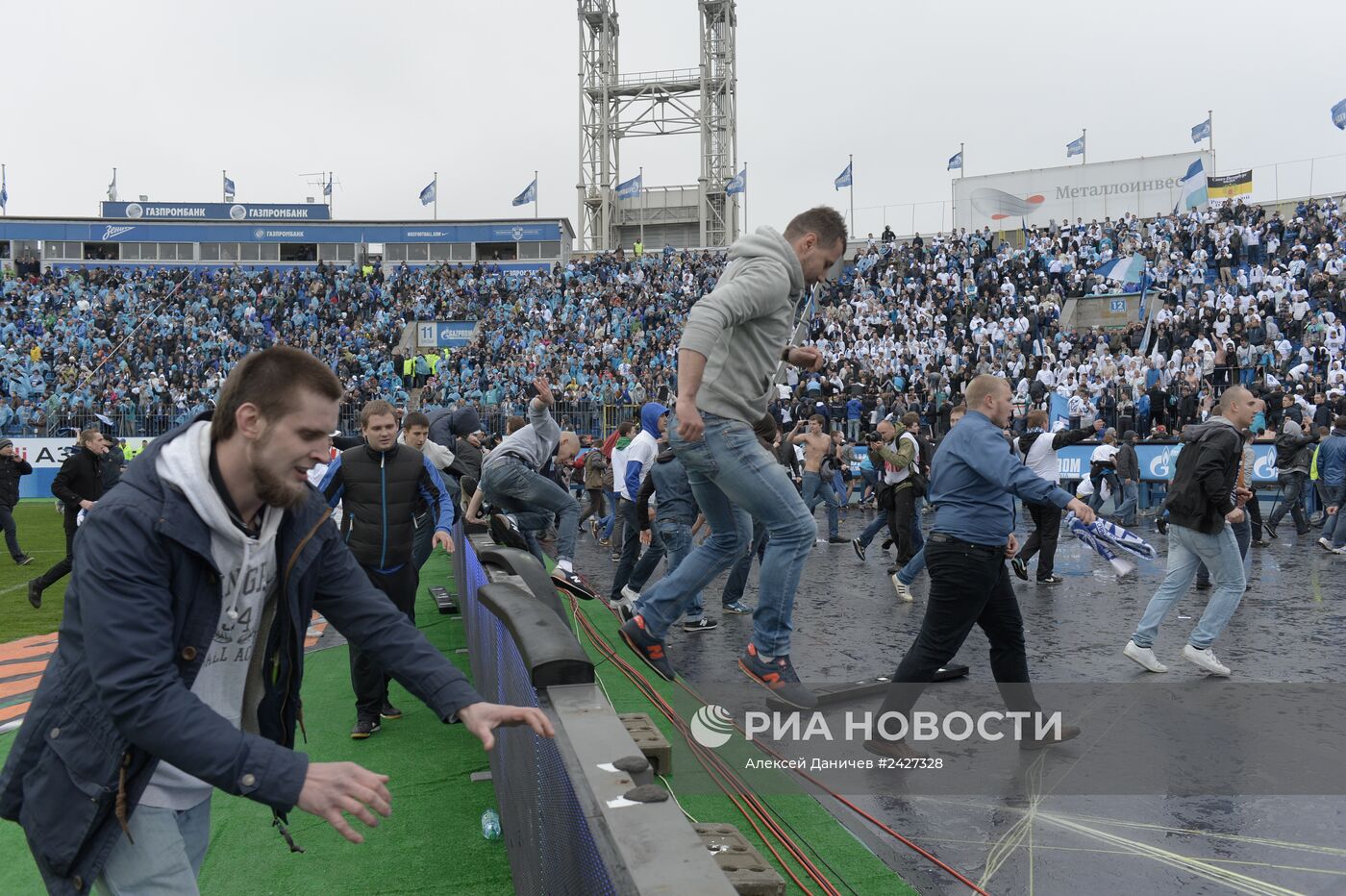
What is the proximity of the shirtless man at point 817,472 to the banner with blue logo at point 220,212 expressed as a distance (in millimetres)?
45979

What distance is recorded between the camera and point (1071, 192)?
4553cm

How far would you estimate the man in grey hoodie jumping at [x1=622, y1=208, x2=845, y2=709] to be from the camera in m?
4.12

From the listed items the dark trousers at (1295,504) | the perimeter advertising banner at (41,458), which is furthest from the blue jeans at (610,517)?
the perimeter advertising banner at (41,458)

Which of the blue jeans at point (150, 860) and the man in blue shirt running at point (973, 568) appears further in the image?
the man in blue shirt running at point (973, 568)

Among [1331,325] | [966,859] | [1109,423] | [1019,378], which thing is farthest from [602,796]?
[1331,325]

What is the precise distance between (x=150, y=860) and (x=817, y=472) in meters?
12.5

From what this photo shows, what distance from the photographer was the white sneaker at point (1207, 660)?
6344mm

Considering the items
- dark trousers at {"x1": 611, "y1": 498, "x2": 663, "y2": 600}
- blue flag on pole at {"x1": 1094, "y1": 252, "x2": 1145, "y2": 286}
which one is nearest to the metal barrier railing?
dark trousers at {"x1": 611, "y1": 498, "x2": 663, "y2": 600}

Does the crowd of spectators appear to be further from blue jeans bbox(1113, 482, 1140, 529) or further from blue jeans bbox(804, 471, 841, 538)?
blue jeans bbox(804, 471, 841, 538)

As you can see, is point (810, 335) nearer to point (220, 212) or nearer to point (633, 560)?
point (633, 560)

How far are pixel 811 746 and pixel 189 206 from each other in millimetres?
58845

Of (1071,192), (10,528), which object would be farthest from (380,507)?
(1071,192)

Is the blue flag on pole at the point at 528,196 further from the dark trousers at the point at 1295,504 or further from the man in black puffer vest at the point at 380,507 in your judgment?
the man in black puffer vest at the point at 380,507

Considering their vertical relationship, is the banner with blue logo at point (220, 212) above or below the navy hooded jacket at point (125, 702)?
above
